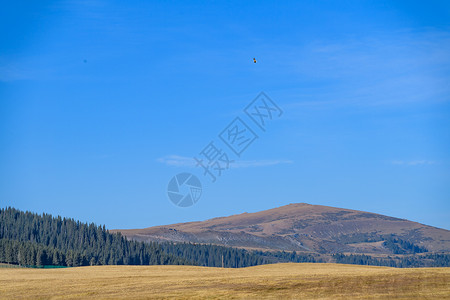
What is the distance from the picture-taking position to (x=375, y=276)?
253 ft

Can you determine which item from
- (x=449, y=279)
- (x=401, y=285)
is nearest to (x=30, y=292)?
(x=401, y=285)

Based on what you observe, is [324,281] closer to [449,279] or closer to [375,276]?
[375,276]

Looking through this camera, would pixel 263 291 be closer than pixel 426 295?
No

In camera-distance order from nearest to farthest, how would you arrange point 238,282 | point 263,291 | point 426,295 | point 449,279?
point 426,295
point 263,291
point 449,279
point 238,282

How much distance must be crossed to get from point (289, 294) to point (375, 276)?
1944cm

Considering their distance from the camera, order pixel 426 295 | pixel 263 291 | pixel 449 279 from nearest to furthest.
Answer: pixel 426 295
pixel 263 291
pixel 449 279

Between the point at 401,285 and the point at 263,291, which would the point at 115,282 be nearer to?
the point at 263,291

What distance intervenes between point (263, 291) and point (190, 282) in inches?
572

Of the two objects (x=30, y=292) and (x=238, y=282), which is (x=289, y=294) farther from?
(x=30, y=292)

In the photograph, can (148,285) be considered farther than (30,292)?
Yes

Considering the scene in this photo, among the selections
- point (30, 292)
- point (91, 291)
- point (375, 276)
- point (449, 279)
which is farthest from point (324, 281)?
Result: point (30, 292)

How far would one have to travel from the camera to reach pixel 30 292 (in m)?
69.4

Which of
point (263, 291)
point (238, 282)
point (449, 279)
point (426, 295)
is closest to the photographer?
point (426, 295)

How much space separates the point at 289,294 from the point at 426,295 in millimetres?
13156
